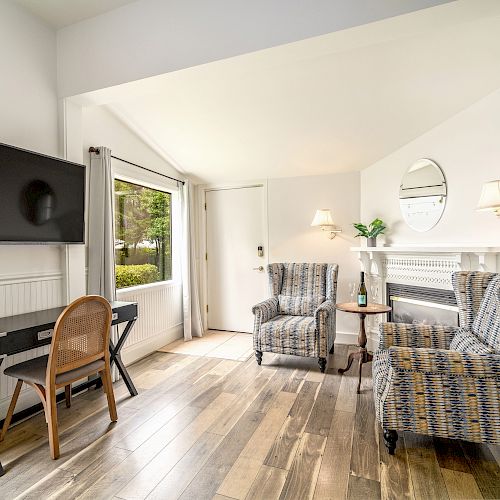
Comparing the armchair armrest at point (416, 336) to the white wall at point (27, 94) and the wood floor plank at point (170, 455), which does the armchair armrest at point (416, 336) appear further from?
the white wall at point (27, 94)

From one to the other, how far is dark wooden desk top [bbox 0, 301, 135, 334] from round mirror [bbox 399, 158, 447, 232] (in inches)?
129

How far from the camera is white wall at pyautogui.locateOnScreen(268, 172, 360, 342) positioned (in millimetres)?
4145

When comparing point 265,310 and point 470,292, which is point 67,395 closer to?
point 265,310

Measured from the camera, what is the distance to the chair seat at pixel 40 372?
1.99 meters

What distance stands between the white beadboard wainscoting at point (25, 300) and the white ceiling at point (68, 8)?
77.6 inches

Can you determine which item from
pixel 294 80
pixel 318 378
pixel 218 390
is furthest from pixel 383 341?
pixel 294 80

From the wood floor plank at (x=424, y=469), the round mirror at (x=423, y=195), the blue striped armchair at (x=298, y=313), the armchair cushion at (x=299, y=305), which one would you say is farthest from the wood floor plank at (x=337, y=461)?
the round mirror at (x=423, y=195)

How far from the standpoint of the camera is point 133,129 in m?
3.58

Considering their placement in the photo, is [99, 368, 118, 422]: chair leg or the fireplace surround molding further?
the fireplace surround molding

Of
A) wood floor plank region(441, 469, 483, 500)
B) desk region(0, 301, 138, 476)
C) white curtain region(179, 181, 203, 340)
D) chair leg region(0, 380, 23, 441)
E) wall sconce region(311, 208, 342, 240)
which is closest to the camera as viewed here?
wood floor plank region(441, 469, 483, 500)

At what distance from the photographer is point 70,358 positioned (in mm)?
2057

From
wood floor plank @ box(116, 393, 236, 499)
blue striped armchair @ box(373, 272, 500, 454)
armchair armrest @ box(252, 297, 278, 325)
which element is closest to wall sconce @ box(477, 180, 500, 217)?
blue striped armchair @ box(373, 272, 500, 454)

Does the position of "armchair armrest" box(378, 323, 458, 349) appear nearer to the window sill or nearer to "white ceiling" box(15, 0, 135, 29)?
the window sill

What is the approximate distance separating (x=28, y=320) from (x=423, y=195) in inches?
137
